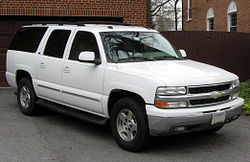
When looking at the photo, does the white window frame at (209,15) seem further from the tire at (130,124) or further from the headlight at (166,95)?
the headlight at (166,95)

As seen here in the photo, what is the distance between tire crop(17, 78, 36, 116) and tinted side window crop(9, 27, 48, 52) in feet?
2.33

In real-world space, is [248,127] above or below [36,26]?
below

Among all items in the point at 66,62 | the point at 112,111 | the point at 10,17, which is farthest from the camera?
the point at 10,17

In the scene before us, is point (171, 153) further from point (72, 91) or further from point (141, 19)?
point (141, 19)

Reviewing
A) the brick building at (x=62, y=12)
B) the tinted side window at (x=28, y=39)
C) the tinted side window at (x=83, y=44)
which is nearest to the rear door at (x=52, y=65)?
the tinted side window at (x=83, y=44)

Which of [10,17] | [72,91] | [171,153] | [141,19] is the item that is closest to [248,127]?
[171,153]

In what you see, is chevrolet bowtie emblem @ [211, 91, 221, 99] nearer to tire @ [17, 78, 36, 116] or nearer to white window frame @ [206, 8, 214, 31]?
tire @ [17, 78, 36, 116]

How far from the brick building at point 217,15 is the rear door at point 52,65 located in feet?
48.4

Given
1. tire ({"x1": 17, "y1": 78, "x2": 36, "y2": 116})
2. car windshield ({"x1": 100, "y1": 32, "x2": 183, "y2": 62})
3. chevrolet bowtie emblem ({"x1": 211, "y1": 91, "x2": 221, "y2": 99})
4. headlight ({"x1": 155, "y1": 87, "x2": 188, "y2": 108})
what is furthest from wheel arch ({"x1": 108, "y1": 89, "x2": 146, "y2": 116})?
tire ({"x1": 17, "y1": 78, "x2": 36, "y2": 116})

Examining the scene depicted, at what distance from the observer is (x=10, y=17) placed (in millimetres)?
12172

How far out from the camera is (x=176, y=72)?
213 inches

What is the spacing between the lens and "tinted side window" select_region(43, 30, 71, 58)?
22.9ft

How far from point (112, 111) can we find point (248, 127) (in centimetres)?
299

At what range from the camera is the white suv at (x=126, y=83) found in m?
5.08
